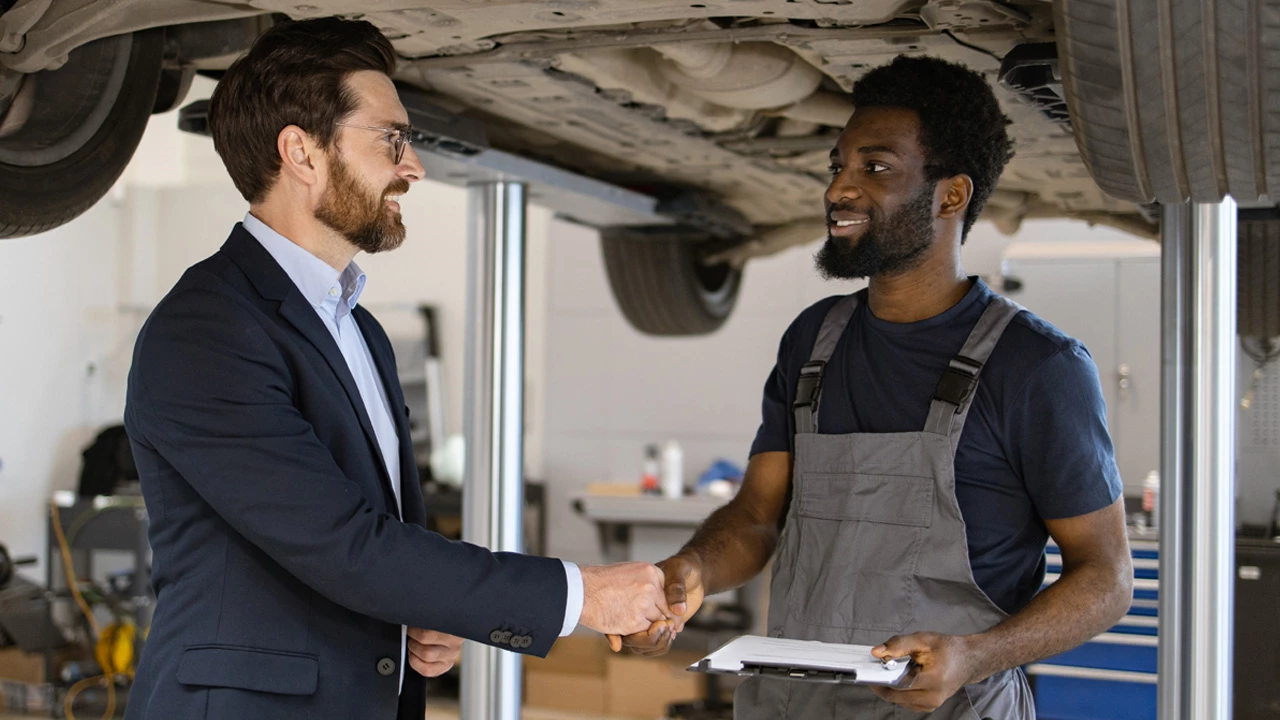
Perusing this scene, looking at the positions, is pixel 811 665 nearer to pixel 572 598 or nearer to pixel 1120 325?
pixel 572 598

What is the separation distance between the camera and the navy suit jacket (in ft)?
4.44

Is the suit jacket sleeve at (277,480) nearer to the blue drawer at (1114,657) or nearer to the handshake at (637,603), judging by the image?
the handshake at (637,603)

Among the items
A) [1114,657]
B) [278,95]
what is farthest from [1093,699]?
[278,95]

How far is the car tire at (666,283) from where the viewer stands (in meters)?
3.84

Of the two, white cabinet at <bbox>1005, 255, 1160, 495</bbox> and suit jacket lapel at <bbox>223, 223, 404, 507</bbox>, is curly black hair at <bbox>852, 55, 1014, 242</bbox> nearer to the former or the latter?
suit jacket lapel at <bbox>223, 223, 404, 507</bbox>

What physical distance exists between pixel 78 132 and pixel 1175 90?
5.13 ft

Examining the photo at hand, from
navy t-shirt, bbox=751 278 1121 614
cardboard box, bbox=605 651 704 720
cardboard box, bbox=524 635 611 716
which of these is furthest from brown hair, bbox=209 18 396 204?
cardboard box, bbox=524 635 611 716

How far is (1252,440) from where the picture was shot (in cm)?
231

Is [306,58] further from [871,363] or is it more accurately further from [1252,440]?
[1252,440]

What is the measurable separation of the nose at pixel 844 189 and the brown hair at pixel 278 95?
75 centimetres

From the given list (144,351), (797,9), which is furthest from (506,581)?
(797,9)

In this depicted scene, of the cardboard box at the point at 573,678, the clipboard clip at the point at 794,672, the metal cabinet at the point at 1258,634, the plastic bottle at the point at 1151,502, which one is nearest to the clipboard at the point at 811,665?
the clipboard clip at the point at 794,672

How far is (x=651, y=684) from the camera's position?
19.9ft

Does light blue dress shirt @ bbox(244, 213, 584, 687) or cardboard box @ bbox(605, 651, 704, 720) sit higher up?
light blue dress shirt @ bbox(244, 213, 584, 687)
